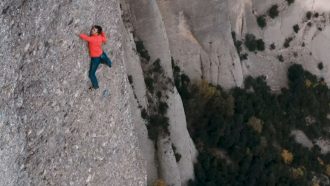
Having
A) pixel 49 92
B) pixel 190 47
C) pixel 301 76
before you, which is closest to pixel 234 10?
pixel 190 47

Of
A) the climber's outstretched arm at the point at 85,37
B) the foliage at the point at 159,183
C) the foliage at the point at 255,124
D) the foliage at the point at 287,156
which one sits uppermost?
the climber's outstretched arm at the point at 85,37

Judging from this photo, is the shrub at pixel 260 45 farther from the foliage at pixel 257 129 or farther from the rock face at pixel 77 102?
the rock face at pixel 77 102

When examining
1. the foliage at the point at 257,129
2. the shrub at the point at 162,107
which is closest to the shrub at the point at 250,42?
the foliage at the point at 257,129

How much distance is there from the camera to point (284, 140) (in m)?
39.5

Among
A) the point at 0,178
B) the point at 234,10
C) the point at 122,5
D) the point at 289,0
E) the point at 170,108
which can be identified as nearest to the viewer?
the point at 0,178

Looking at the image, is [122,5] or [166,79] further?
[166,79]

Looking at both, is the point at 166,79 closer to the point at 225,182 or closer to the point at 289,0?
the point at 225,182

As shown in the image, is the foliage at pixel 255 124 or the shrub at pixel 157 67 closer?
the shrub at pixel 157 67

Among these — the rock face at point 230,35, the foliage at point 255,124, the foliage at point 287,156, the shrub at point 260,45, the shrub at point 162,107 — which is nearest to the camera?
the shrub at point 162,107

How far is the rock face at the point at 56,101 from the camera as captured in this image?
64.7 ft

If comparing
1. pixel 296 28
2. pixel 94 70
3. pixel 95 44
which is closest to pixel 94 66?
pixel 94 70

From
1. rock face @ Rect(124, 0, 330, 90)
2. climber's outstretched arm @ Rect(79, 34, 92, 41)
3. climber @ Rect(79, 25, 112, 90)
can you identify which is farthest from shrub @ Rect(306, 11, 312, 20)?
climber's outstretched arm @ Rect(79, 34, 92, 41)

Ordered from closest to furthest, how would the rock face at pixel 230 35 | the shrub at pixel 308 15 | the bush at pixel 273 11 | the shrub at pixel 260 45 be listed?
the rock face at pixel 230 35 < the shrub at pixel 260 45 < the bush at pixel 273 11 < the shrub at pixel 308 15

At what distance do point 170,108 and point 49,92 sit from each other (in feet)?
38.3
